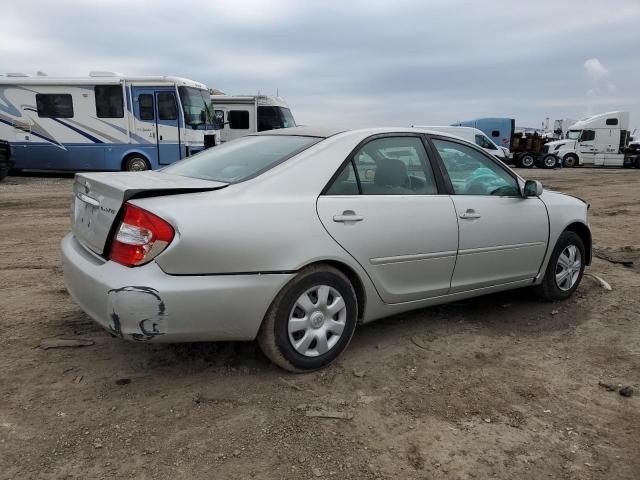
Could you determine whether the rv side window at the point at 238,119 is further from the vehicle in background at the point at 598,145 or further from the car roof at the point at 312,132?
the vehicle in background at the point at 598,145

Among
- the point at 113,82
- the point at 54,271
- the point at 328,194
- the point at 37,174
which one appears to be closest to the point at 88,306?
the point at 328,194

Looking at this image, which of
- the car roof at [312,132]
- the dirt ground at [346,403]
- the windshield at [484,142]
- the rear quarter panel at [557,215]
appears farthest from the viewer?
the windshield at [484,142]

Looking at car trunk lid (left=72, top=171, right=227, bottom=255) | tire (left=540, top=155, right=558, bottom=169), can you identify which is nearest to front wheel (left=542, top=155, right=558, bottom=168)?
tire (left=540, top=155, right=558, bottom=169)

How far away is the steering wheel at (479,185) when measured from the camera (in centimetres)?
401

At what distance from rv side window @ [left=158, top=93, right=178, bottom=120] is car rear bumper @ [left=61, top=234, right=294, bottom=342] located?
43.4ft

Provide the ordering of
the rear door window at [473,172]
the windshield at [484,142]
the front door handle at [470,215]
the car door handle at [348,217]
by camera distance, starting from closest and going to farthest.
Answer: the car door handle at [348,217] → the front door handle at [470,215] → the rear door window at [473,172] → the windshield at [484,142]

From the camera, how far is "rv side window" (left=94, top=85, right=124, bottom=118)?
15.5 meters

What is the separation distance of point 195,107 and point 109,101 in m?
2.47

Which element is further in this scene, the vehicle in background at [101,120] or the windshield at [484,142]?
the windshield at [484,142]

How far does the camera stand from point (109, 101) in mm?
15672

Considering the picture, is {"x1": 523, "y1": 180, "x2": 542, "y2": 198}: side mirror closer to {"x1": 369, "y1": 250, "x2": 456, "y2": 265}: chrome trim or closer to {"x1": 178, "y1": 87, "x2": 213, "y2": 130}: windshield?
{"x1": 369, "y1": 250, "x2": 456, "y2": 265}: chrome trim

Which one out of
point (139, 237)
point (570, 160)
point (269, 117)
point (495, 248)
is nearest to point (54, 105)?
point (269, 117)

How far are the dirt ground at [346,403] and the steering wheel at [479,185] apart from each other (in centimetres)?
104

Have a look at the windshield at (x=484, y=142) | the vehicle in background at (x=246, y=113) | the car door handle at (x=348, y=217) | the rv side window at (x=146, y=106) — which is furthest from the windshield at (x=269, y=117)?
the car door handle at (x=348, y=217)
